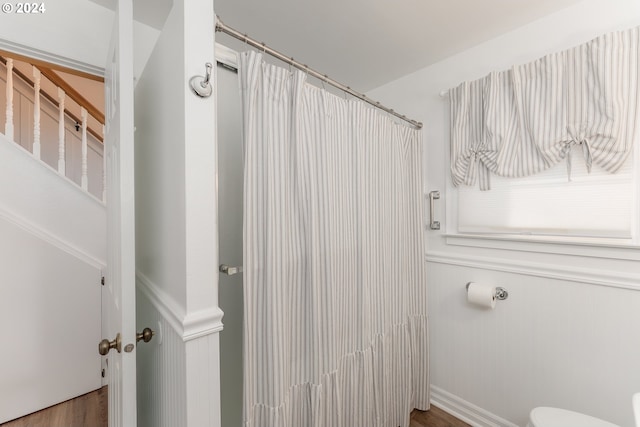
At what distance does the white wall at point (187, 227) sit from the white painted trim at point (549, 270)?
61.3 inches

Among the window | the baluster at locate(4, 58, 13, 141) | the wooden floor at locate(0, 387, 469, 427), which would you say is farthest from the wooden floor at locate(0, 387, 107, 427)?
the window

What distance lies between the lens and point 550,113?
1362 mm

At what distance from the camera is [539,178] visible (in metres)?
1.45

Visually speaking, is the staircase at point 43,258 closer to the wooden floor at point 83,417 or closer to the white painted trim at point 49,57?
the wooden floor at point 83,417

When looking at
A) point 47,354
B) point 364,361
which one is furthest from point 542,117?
point 47,354

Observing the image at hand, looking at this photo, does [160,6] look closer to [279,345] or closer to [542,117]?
[279,345]

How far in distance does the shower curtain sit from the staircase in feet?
6.35

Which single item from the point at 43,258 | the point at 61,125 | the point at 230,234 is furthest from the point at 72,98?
the point at 230,234

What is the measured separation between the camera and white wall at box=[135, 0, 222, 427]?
2.44 feet

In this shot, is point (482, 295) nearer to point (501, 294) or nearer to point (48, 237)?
point (501, 294)

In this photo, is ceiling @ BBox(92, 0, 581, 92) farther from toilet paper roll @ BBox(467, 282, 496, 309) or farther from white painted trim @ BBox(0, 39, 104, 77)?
toilet paper roll @ BBox(467, 282, 496, 309)

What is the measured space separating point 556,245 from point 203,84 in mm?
1791

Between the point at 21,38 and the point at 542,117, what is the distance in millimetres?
2451

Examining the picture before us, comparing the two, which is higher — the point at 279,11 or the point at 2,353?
the point at 279,11
